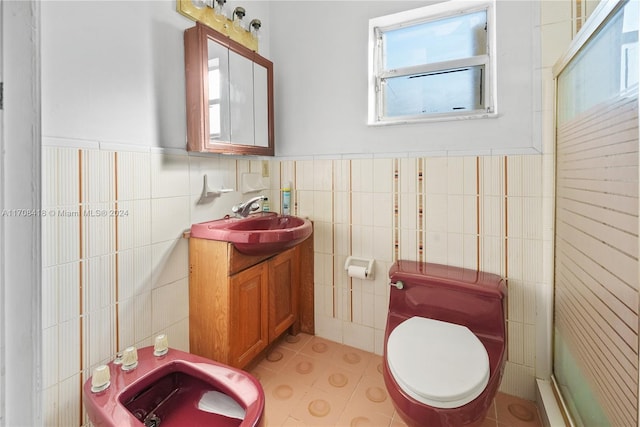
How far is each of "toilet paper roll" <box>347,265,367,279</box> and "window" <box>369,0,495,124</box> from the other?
865mm

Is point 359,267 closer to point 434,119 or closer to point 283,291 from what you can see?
point 283,291

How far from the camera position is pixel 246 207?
6.05 feet

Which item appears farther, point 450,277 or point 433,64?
point 433,64

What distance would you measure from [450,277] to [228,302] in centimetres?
107

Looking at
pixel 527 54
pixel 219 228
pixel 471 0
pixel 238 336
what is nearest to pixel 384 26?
pixel 471 0

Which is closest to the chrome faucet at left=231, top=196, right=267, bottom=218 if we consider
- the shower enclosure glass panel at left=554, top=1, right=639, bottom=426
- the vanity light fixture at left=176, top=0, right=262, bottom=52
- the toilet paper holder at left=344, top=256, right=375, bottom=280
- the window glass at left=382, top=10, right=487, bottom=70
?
the toilet paper holder at left=344, top=256, right=375, bottom=280

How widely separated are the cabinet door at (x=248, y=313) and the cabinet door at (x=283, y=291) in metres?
0.06

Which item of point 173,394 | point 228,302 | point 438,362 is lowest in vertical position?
point 173,394

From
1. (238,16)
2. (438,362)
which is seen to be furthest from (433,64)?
(438,362)

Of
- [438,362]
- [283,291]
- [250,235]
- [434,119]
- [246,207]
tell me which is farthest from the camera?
[283,291]

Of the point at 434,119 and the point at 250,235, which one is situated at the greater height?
the point at 434,119

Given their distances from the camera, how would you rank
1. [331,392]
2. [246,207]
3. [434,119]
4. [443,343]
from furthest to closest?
1. [246,207]
2. [434,119]
3. [331,392]
4. [443,343]

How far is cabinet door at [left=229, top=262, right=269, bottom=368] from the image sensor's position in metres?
1.56

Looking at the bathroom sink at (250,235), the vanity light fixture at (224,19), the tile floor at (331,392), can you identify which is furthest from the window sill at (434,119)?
the tile floor at (331,392)
